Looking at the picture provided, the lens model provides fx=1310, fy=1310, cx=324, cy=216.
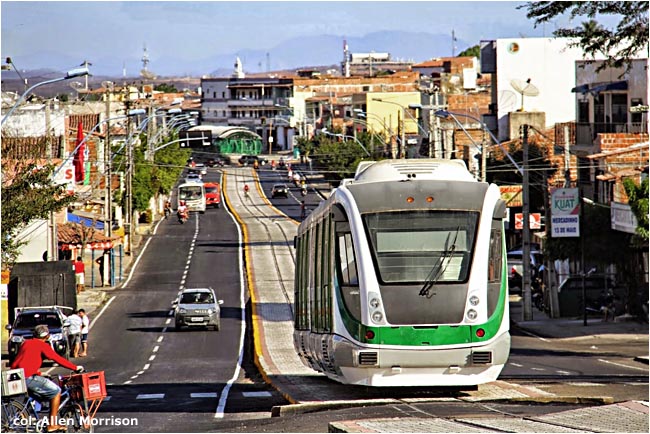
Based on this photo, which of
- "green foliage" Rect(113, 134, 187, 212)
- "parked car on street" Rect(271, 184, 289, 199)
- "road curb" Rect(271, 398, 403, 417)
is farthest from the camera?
"parked car on street" Rect(271, 184, 289, 199)

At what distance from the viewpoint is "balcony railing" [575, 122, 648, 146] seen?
196 ft

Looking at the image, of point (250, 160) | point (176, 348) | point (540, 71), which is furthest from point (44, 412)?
point (250, 160)

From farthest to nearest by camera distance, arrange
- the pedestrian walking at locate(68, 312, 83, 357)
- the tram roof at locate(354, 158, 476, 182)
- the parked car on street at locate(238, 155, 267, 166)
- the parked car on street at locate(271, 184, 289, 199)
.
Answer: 1. the parked car on street at locate(238, 155, 267, 166)
2. the parked car on street at locate(271, 184, 289, 199)
3. the pedestrian walking at locate(68, 312, 83, 357)
4. the tram roof at locate(354, 158, 476, 182)

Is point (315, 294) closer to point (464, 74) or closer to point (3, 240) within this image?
point (3, 240)

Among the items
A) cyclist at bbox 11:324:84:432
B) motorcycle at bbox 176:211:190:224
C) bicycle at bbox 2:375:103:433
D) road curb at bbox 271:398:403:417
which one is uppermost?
cyclist at bbox 11:324:84:432

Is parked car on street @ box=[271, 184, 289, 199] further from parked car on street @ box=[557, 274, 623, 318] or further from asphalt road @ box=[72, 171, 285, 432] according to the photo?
parked car on street @ box=[557, 274, 623, 318]

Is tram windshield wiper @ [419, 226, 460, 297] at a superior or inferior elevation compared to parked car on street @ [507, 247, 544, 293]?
superior

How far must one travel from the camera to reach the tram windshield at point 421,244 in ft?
60.1

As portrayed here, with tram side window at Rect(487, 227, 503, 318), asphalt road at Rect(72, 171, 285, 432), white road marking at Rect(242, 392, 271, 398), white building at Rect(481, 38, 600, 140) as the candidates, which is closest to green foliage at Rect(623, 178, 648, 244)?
asphalt road at Rect(72, 171, 285, 432)

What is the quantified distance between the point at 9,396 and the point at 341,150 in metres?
89.8

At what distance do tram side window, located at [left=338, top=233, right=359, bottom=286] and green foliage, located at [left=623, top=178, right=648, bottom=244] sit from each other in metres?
22.6

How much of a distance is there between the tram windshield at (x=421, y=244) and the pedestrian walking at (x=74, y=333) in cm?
2142

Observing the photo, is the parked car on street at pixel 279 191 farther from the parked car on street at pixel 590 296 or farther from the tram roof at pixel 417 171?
the tram roof at pixel 417 171

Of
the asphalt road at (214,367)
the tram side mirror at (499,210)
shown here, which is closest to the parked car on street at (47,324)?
the asphalt road at (214,367)
